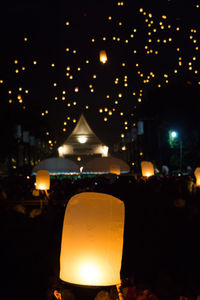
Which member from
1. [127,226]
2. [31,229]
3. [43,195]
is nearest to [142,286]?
[127,226]

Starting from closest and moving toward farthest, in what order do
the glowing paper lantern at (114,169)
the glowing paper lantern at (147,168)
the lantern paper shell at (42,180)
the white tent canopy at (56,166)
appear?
the lantern paper shell at (42,180)
the glowing paper lantern at (147,168)
the glowing paper lantern at (114,169)
the white tent canopy at (56,166)

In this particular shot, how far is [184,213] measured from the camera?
9602 mm

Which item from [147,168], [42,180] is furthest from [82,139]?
[42,180]

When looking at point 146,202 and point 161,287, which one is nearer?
point 161,287

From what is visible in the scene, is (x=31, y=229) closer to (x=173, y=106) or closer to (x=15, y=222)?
(x=15, y=222)

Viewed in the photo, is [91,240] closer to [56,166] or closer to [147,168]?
[147,168]

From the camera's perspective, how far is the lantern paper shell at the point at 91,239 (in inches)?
127

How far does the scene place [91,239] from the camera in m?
3.23

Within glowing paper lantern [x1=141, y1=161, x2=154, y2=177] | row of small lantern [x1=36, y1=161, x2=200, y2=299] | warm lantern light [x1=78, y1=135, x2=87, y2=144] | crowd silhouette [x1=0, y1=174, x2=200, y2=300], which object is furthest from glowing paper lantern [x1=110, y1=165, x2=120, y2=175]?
warm lantern light [x1=78, y1=135, x2=87, y2=144]

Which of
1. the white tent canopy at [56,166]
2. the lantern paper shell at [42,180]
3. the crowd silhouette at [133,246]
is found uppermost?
the white tent canopy at [56,166]

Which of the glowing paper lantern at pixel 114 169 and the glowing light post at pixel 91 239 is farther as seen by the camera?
the glowing paper lantern at pixel 114 169

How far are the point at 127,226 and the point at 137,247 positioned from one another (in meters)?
1.31

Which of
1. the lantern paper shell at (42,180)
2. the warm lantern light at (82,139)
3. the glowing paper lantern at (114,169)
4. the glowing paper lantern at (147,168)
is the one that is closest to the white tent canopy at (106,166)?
the glowing paper lantern at (114,169)

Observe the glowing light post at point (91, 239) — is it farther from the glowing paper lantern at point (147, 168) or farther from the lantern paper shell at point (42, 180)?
the glowing paper lantern at point (147, 168)
